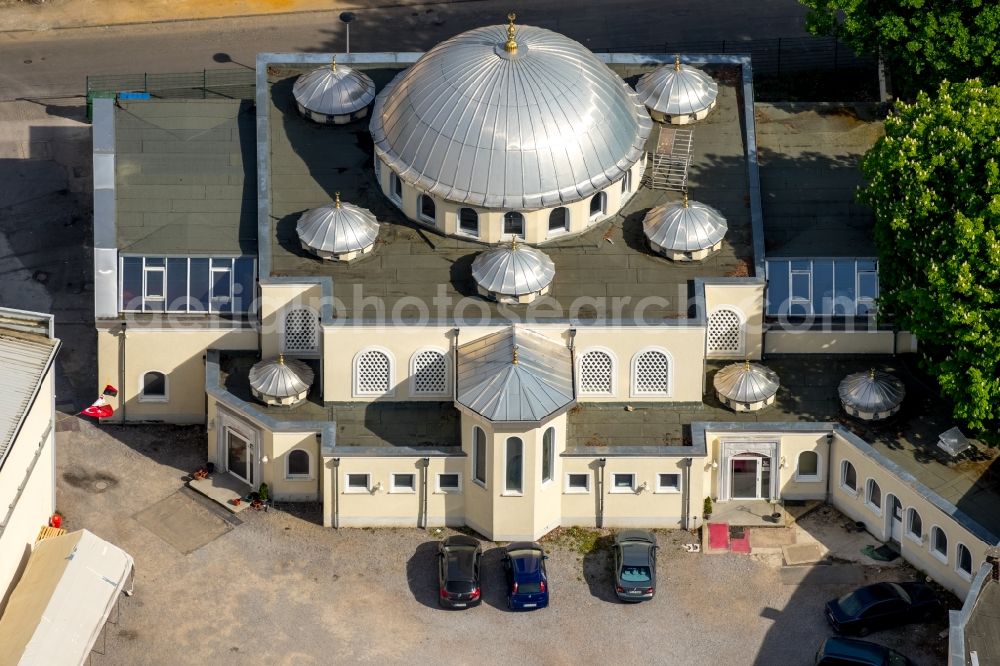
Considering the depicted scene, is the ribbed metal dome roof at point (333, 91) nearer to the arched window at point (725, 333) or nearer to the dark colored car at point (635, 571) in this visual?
the arched window at point (725, 333)

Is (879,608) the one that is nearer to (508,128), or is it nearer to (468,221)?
(468,221)

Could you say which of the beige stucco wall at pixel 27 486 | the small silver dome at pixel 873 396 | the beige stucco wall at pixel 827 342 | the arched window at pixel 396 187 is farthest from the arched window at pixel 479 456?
the beige stucco wall at pixel 27 486

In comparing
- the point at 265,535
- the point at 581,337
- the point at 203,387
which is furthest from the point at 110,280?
the point at 581,337

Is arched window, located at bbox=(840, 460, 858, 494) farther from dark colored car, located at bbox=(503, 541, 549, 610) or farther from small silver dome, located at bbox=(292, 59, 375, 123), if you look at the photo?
small silver dome, located at bbox=(292, 59, 375, 123)

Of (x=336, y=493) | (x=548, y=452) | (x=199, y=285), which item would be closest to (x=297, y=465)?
(x=336, y=493)

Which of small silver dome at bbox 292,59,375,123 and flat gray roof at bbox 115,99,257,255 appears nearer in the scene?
flat gray roof at bbox 115,99,257,255

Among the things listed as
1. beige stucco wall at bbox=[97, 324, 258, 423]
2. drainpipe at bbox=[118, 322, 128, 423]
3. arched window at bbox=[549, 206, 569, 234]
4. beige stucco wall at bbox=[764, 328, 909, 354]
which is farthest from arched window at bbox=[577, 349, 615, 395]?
drainpipe at bbox=[118, 322, 128, 423]
